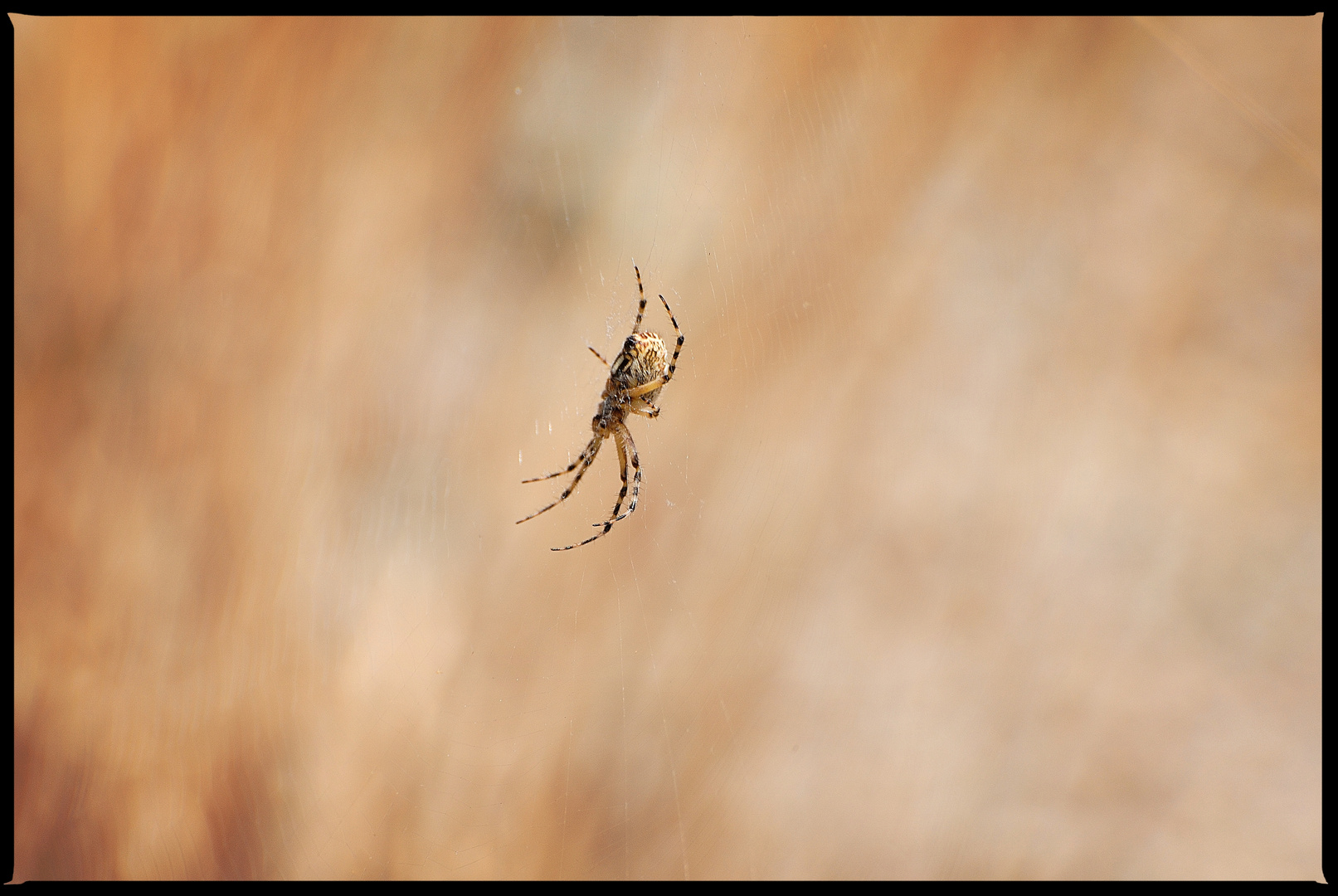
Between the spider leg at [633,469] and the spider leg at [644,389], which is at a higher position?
the spider leg at [644,389]

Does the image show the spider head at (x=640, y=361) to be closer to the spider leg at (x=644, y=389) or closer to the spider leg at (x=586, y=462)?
the spider leg at (x=644, y=389)

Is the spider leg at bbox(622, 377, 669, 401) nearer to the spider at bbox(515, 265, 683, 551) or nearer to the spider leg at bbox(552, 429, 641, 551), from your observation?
the spider at bbox(515, 265, 683, 551)

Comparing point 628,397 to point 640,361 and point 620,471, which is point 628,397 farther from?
point 620,471

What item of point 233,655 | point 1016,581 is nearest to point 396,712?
point 233,655

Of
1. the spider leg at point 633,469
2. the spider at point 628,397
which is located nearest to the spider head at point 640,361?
the spider at point 628,397

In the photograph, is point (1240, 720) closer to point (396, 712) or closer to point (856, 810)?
point (856, 810)

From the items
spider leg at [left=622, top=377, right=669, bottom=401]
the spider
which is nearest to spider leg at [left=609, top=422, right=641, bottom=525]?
the spider
